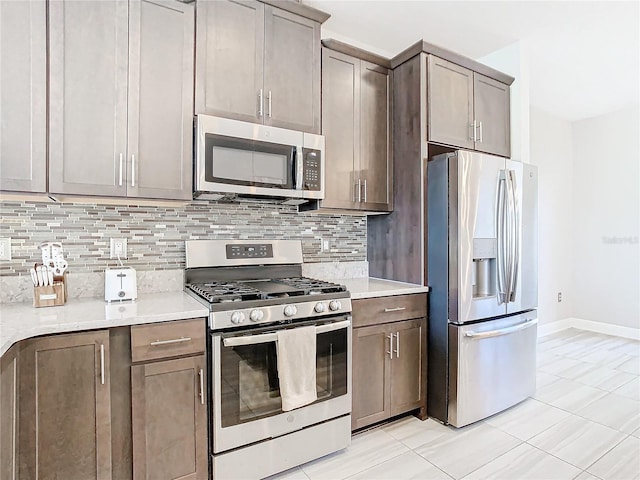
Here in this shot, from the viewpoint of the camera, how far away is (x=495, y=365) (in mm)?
2561

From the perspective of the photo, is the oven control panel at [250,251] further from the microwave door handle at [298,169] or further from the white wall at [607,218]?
the white wall at [607,218]

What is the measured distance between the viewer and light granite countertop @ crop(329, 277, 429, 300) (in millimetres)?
2314

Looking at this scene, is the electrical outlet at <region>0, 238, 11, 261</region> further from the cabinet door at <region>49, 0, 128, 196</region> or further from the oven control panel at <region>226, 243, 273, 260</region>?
the oven control panel at <region>226, 243, 273, 260</region>

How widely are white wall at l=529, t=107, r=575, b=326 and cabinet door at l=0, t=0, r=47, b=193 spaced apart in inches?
186

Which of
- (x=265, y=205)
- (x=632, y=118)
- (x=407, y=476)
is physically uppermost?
(x=632, y=118)

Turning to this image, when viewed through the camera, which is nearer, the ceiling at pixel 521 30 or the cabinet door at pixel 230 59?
the cabinet door at pixel 230 59

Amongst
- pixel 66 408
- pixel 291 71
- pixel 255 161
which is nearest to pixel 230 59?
pixel 291 71

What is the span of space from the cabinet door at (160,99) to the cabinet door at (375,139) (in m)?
1.21

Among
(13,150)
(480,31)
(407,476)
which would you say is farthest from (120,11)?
(407,476)

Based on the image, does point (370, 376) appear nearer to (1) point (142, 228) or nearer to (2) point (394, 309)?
(2) point (394, 309)

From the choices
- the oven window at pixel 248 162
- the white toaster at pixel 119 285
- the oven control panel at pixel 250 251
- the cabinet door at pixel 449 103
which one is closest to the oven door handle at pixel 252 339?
the white toaster at pixel 119 285

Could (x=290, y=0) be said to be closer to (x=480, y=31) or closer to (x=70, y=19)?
(x=70, y=19)

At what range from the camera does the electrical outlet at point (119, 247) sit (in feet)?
7.00

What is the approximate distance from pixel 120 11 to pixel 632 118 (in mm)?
5432
